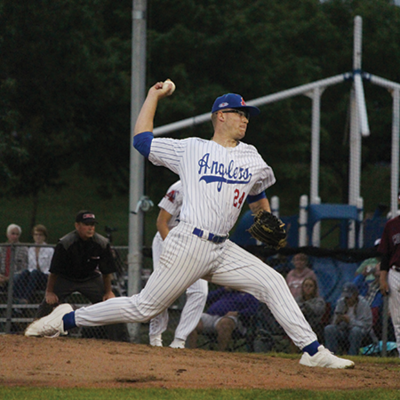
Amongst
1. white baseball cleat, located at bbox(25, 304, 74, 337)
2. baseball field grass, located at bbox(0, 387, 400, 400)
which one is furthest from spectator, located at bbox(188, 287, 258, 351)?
baseball field grass, located at bbox(0, 387, 400, 400)

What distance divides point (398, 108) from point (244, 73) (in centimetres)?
1005

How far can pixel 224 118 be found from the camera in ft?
16.0

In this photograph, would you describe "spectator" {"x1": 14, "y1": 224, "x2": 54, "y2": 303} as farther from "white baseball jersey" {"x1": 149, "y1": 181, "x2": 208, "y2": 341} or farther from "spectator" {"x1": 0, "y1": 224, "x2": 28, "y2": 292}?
"white baseball jersey" {"x1": 149, "y1": 181, "x2": 208, "y2": 341}

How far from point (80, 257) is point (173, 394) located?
12.1 feet

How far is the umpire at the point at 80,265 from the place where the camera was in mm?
7355

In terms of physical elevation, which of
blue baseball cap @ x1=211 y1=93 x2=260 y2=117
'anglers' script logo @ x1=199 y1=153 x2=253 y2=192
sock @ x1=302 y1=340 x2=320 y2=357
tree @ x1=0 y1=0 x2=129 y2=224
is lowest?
sock @ x1=302 y1=340 x2=320 y2=357

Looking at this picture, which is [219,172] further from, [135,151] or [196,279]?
[135,151]

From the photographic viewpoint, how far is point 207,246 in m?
4.60

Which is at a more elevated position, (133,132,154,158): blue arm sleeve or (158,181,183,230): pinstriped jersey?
(133,132,154,158): blue arm sleeve

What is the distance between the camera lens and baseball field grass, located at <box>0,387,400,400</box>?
3.86 meters

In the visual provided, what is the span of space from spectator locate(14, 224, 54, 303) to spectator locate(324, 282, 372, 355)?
12.0 ft

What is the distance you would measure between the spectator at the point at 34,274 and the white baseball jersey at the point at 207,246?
4236 millimetres

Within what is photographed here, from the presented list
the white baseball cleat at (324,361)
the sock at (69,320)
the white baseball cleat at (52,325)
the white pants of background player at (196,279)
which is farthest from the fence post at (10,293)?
the white baseball cleat at (324,361)

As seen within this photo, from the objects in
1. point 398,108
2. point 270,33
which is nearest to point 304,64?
point 270,33
